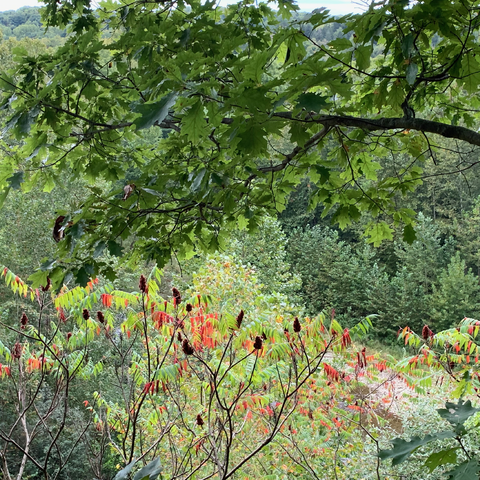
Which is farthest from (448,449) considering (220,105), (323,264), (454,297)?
(323,264)

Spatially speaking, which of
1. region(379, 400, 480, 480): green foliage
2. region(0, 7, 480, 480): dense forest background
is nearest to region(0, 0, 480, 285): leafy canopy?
region(379, 400, 480, 480): green foliage

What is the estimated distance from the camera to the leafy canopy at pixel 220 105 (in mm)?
1215

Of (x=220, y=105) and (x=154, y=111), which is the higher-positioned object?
(x=220, y=105)

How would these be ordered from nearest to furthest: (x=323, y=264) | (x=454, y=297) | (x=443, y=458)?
(x=443, y=458) → (x=454, y=297) → (x=323, y=264)

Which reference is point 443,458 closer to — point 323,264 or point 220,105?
point 220,105

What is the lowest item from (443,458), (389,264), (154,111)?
(443,458)

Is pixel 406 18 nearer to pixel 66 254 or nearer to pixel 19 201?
pixel 66 254

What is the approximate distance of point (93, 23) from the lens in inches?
94.9

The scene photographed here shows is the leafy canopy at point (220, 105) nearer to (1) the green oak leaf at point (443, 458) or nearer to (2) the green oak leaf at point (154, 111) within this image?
(2) the green oak leaf at point (154, 111)

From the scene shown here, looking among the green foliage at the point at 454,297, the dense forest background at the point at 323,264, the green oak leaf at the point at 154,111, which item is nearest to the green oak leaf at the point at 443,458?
the green oak leaf at the point at 154,111

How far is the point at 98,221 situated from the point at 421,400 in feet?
15.7

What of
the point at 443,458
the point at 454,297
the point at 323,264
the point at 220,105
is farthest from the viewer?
the point at 323,264

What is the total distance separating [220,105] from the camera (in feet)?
4.81

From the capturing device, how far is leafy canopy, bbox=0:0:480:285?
1.21 metres
